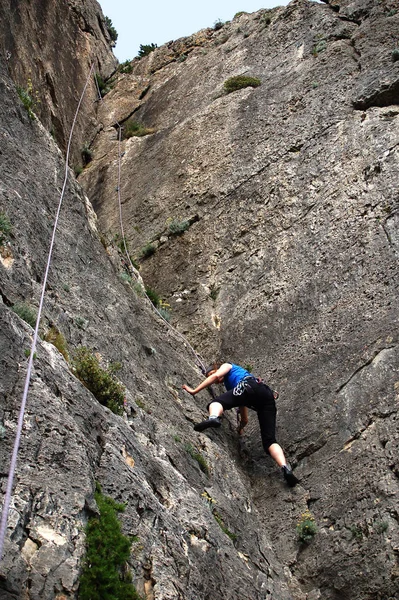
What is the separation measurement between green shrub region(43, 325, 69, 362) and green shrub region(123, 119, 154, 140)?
11.8 meters

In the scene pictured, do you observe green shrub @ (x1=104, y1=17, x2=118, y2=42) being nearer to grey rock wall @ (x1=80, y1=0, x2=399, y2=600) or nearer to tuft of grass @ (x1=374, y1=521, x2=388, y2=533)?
grey rock wall @ (x1=80, y1=0, x2=399, y2=600)

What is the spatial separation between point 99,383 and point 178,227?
286 inches

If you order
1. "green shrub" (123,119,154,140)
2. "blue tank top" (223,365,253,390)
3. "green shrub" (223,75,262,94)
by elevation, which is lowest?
"blue tank top" (223,365,253,390)

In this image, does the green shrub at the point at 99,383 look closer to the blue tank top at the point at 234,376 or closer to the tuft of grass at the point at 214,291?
the blue tank top at the point at 234,376

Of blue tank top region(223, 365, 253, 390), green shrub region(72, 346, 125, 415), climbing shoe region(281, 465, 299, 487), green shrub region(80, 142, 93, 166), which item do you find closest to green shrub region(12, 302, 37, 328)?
green shrub region(72, 346, 125, 415)

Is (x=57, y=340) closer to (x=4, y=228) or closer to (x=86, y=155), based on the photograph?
(x=4, y=228)

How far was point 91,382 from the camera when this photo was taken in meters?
7.25

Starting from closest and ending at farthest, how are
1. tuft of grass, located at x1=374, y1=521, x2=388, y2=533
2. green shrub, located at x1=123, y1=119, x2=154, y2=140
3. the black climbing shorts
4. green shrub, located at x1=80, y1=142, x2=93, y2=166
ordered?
tuft of grass, located at x1=374, y1=521, x2=388, y2=533
the black climbing shorts
green shrub, located at x1=123, y1=119, x2=154, y2=140
green shrub, located at x1=80, y1=142, x2=93, y2=166

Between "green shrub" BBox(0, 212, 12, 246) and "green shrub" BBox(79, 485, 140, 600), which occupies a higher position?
"green shrub" BBox(0, 212, 12, 246)

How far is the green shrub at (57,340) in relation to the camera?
736 centimetres

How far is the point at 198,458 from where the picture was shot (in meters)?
8.02

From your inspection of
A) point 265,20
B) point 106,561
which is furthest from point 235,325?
point 265,20

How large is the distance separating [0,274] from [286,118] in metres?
9.09

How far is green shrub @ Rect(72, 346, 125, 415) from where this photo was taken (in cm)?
725
